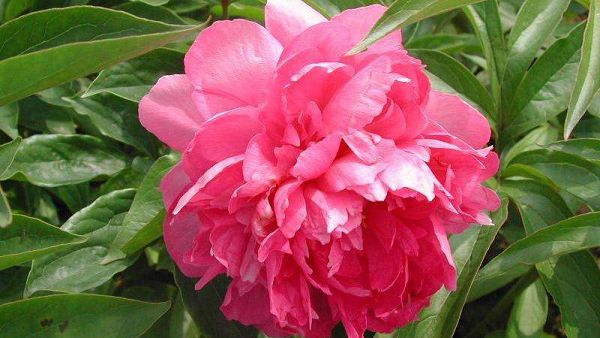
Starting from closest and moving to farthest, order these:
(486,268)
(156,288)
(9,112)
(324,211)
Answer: (324,211), (486,268), (9,112), (156,288)

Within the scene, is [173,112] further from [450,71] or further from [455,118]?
[450,71]

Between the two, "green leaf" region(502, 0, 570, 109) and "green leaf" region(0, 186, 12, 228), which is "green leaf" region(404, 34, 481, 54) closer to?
"green leaf" region(502, 0, 570, 109)

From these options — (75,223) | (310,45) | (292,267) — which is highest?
(310,45)

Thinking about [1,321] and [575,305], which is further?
[575,305]

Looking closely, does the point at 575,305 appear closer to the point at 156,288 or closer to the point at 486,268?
the point at 486,268

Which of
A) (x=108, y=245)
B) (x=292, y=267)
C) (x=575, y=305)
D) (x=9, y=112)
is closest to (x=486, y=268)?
(x=575, y=305)

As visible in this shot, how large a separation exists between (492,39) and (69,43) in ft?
2.25

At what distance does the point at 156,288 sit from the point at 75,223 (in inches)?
10.7

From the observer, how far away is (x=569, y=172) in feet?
3.84

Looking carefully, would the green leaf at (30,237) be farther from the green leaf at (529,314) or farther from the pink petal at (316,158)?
the green leaf at (529,314)

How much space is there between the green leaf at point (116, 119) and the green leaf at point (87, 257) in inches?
4.7

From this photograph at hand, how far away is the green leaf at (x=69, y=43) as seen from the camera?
0.83 m

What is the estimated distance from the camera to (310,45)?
873 mm

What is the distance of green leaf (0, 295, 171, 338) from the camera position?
943mm
